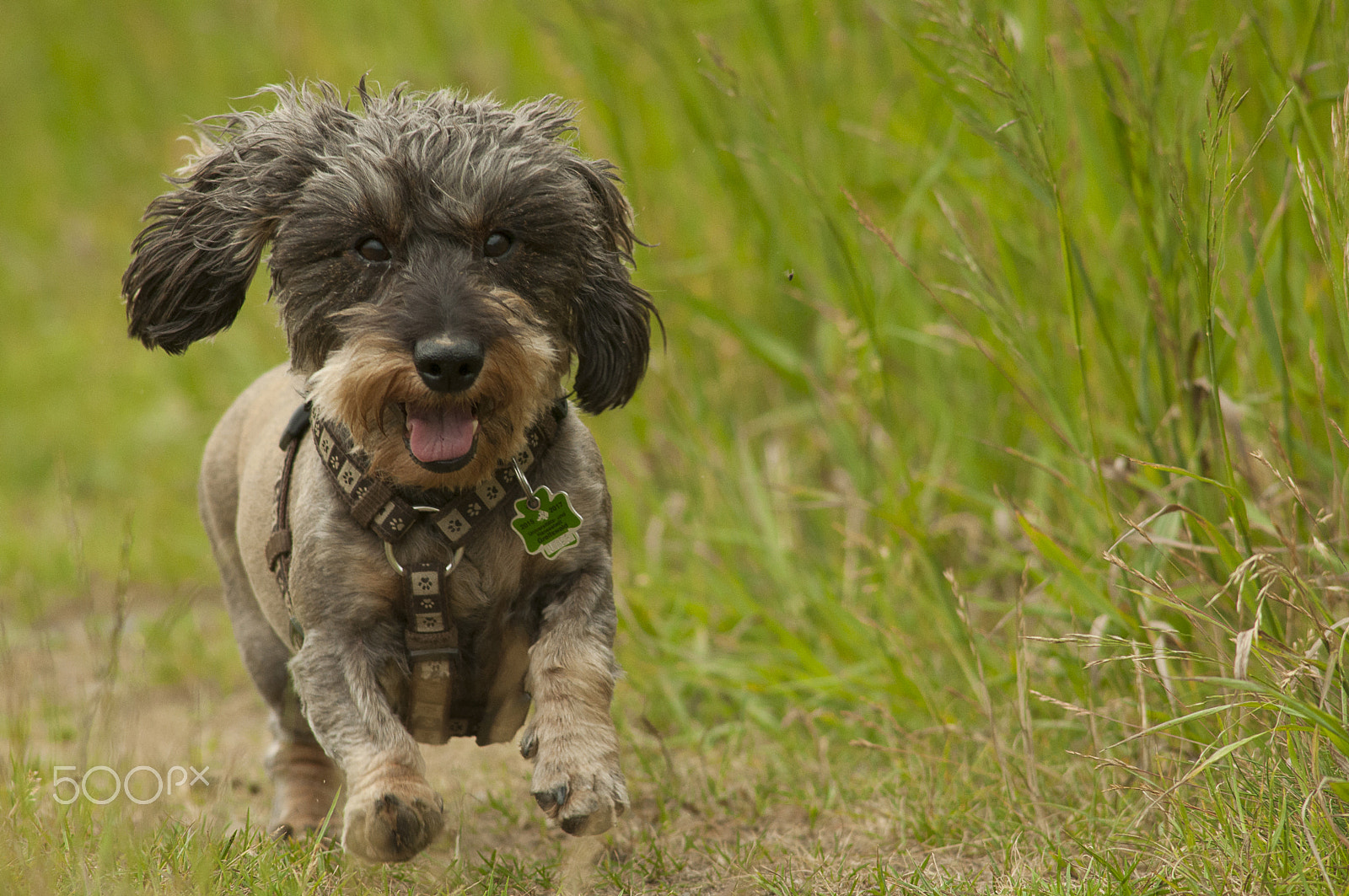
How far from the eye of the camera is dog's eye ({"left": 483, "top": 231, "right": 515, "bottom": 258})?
8.57 ft

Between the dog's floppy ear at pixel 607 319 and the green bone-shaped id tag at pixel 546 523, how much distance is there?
361 mm

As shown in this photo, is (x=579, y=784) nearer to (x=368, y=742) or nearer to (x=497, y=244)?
(x=368, y=742)

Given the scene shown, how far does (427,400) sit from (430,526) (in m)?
0.31

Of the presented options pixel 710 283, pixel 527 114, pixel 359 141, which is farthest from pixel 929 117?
pixel 359 141

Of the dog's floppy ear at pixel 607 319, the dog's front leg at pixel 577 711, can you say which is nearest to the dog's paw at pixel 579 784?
the dog's front leg at pixel 577 711

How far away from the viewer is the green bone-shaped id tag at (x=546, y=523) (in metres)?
2.58

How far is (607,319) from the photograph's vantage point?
9.34ft

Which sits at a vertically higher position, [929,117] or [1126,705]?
[929,117]

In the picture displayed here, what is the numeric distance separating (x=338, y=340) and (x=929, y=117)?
2519 millimetres

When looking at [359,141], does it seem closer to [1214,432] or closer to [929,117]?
[1214,432]

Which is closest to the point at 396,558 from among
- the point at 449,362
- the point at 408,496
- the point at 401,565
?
the point at 401,565

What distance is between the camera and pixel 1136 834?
2.62 meters
